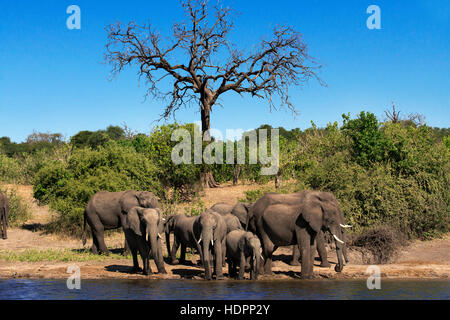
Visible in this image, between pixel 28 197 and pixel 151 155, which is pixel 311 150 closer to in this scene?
pixel 151 155

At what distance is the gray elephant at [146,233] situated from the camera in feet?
54.6

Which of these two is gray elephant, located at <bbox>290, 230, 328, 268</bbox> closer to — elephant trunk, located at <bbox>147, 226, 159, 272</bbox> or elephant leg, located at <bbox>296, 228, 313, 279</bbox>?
elephant leg, located at <bbox>296, 228, 313, 279</bbox>

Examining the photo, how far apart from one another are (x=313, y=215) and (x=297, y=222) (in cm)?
52

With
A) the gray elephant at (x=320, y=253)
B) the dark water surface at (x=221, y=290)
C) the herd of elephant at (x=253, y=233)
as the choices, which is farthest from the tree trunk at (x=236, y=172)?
the dark water surface at (x=221, y=290)

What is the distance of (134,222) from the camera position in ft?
56.1

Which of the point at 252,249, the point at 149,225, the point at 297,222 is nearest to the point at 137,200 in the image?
the point at 149,225

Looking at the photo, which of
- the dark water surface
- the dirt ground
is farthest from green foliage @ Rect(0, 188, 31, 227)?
the dark water surface

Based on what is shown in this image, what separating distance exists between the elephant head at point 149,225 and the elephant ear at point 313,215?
4.21m

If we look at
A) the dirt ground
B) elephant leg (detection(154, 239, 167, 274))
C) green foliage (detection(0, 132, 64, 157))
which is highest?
green foliage (detection(0, 132, 64, 157))

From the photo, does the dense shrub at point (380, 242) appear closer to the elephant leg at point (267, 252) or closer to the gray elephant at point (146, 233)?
the elephant leg at point (267, 252)

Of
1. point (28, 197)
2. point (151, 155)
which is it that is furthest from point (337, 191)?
point (28, 197)

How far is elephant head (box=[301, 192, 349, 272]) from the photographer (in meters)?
16.7

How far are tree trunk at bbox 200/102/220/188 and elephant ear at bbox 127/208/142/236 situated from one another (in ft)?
68.4
